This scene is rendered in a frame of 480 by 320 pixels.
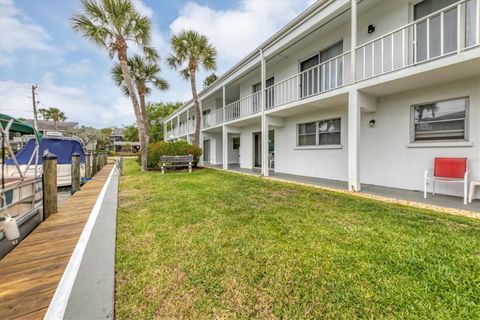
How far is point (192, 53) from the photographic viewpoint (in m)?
14.4

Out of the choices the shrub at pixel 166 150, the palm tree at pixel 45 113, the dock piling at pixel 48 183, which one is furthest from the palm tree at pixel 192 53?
the palm tree at pixel 45 113

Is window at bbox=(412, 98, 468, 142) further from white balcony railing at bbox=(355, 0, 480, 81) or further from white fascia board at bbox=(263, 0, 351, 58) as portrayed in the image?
white fascia board at bbox=(263, 0, 351, 58)

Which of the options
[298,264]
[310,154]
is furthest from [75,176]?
[310,154]

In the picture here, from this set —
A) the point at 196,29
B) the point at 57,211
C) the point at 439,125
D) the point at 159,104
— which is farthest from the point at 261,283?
the point at 159,104

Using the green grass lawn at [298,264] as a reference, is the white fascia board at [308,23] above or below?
above

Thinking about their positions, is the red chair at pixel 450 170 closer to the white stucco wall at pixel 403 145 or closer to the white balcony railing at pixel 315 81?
the white stucco wall at pixel 403 145

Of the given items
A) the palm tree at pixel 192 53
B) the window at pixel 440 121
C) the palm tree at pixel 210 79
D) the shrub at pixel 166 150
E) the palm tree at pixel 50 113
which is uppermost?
the palm tree at pixel 210 79

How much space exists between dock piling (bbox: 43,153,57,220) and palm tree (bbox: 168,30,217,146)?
11760 millimetres

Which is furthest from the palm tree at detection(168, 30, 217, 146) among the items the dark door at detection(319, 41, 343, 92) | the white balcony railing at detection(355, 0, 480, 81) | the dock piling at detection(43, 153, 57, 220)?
the dock piling at detection(43, 153, 57, 220)

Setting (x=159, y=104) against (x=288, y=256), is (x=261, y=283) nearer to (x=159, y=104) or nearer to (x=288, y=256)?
(x=288, y=256)

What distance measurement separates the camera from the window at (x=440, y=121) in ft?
18.4

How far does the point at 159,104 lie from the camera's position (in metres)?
46.9

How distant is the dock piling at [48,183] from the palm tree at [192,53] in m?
11.8

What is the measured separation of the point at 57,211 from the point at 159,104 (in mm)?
46089
